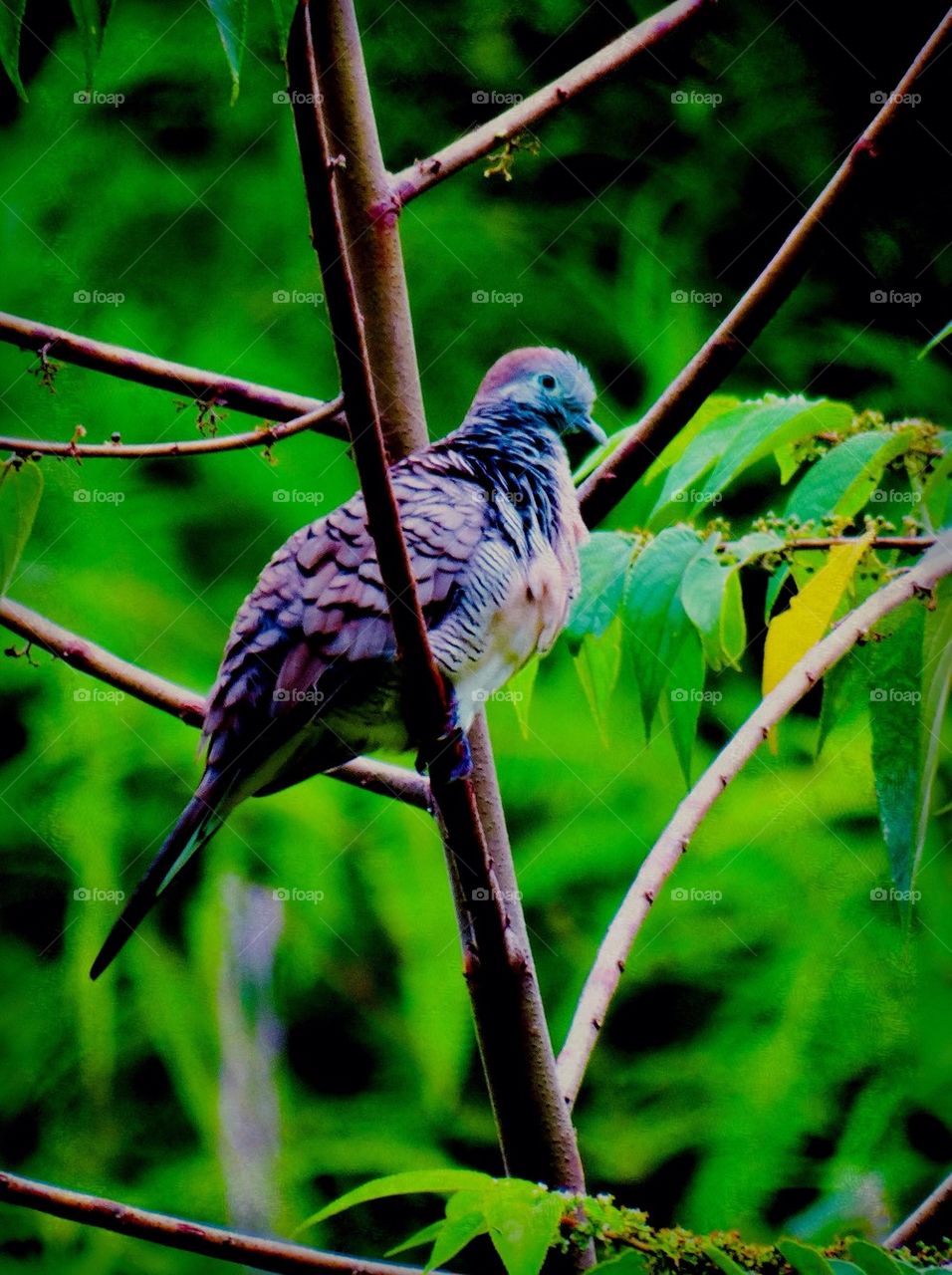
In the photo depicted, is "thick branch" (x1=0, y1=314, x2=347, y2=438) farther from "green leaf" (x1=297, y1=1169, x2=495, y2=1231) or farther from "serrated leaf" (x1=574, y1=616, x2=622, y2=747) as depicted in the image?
"green leaf" (x1=297, y1=1169, x2=495, y2=1231)

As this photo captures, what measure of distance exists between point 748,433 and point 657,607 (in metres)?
0.14

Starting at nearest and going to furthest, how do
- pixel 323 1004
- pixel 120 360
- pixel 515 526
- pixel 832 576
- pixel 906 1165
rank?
pixel 832 576
pixel 120 360
pixel 515 526
pixel 906 1165
pixel 323 1004

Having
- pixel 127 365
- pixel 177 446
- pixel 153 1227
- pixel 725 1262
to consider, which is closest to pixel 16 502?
pixel 177 446

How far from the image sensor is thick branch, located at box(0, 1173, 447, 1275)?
2.49 feet

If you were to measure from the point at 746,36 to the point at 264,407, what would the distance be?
0.82 meters

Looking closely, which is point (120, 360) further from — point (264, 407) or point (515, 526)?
point (515, 526)

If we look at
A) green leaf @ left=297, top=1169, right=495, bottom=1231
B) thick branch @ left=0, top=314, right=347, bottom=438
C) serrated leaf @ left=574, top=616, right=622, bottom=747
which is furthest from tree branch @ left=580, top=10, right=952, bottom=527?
green leaf @ left=297, top=1169, right=495, bottom=1231

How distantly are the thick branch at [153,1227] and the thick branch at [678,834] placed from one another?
21cm

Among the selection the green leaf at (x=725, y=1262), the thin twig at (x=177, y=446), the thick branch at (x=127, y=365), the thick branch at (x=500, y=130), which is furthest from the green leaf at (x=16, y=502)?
the green leaf at (x=725, y=1262)

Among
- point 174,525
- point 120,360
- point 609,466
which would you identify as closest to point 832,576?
point 609,466

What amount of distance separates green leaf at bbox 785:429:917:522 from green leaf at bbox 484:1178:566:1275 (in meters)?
0.49

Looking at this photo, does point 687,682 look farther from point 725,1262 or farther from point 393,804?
point 393,804

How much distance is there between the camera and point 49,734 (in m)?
1.46

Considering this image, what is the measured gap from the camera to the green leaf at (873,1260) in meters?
0.57
